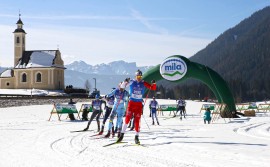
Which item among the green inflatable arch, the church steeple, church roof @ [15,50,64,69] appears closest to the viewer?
the green inflatable arch

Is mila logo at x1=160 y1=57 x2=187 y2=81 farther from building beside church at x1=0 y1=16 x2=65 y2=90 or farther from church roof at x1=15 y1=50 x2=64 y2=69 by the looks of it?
church roof at x1=15 y1=50 x2=64 y2=69

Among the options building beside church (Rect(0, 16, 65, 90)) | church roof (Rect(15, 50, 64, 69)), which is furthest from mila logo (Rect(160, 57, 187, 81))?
church roof (Rect(15, 50, 64, 69))

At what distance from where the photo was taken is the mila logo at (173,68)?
94.9ft

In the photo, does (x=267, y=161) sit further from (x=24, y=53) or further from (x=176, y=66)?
(x=24, y=53)

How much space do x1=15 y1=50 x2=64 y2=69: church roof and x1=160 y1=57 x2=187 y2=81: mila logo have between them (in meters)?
52.5

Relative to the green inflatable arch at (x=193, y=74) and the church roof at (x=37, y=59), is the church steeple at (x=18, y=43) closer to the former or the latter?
the church roof at (x=37, y=59)

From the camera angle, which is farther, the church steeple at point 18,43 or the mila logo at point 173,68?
the church steeple at point 18,43

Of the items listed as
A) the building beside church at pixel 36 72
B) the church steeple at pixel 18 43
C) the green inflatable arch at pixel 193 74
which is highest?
the church steeple at pixel 18 43

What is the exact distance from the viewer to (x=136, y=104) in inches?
470

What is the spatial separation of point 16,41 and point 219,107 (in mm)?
66605

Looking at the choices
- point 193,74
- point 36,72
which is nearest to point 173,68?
point 193,74

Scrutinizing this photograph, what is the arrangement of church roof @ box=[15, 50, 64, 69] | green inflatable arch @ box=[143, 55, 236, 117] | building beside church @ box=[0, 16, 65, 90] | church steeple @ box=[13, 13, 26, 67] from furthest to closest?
church steeple @ box=[13, 13, 26, 67] < church roof @ box=[15, 50, 64, 69] < building beside church @ box=[0, 16, 65, 90] < green inflatable arch @ box=[143, 55, 236, 117]

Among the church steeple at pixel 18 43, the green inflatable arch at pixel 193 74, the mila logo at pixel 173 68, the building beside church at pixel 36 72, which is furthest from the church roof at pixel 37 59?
the green inflatable arch at pixel 193 74

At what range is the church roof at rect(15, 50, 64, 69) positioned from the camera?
259 ft
